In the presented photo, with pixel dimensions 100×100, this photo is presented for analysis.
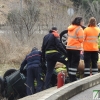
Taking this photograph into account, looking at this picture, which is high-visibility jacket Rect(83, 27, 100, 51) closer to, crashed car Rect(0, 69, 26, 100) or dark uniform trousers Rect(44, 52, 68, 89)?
dark uniform trousers Rect(44, 52, 68, 89)

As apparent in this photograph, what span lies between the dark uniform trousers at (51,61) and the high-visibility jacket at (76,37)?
1.58 ft

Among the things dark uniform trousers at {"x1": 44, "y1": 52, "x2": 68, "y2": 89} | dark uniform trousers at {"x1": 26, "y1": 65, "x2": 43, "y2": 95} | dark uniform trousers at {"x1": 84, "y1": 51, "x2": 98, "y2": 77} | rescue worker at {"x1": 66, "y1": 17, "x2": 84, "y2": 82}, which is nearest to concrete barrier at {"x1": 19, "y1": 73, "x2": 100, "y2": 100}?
dark uniform trousers at {"x1": 84, "y1": 51, "x2": 98, "y2": 77}

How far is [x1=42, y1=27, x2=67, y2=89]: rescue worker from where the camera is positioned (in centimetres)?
1184

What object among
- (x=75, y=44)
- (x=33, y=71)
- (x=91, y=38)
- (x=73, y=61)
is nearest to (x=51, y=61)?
(x=33, y=71)

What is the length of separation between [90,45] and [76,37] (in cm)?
59

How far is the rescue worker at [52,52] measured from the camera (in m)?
11.8

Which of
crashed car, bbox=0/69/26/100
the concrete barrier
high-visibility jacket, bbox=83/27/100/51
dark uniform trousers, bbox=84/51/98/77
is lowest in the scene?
crashed car, bbox=0/69/26/100

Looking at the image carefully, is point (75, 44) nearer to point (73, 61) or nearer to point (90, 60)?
point (73, 61)

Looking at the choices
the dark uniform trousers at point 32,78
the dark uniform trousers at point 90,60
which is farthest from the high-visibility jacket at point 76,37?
the dark uniform trousers at point 32,78

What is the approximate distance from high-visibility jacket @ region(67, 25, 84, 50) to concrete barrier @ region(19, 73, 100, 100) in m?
0.88

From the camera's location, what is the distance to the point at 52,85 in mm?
12391

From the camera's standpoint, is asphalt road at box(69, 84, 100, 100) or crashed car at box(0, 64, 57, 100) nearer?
asphalt road at box(69, 84, 100, 100)

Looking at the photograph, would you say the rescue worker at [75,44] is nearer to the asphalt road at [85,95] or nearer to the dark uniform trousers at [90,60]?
the dark uniform trousers at [90,60]

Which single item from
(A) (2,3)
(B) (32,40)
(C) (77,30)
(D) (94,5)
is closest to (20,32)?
(B) (32,40)
